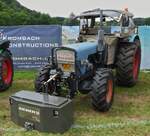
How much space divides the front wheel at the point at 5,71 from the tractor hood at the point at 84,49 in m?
2.38

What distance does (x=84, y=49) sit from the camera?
845 centimetres

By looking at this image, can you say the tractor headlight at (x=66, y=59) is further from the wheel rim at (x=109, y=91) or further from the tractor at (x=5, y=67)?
the tractor at (x=5, y=67)

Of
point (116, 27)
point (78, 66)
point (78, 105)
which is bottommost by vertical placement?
point (78, 105)

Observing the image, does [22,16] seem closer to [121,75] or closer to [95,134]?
[121,75]

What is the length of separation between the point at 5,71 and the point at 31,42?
3.43m

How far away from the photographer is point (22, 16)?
3422 centimetres

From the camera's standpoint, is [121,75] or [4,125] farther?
[121,75]

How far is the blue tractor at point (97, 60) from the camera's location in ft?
25.9

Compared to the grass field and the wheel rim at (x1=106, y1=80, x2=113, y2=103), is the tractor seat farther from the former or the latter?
the wheel rim at (x1=106, y1=80, x2=113, y2=103)

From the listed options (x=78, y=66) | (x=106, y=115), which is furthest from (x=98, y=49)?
(x=106, y=115)

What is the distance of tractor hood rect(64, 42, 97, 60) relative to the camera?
8.21 m

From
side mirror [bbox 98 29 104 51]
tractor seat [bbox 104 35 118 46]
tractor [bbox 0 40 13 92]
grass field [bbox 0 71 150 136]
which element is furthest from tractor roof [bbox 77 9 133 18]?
tractor [bbox 0 40 13 92]

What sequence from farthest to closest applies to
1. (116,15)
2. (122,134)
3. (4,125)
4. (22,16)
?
(22,16)
(116,15)
(4,125)
(122,134)

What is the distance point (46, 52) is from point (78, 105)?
212 inches
